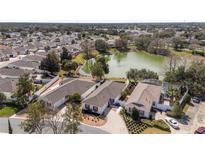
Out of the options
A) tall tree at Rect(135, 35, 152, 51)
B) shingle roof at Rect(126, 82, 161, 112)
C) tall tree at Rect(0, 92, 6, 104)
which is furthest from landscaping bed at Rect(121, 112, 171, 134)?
tall tree at Rect(135, 35, 152, 51)

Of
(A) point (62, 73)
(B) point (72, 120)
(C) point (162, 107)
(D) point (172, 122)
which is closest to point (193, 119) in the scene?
(D) point (172, 122)

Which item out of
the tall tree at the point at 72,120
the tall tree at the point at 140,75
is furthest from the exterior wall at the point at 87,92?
the tall tree at the point at 72,120

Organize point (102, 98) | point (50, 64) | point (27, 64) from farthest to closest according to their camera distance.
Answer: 1. point (27, 64)
2. point (50, 64)
3. point (102, 98)

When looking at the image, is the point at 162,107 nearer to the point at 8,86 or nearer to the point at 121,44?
the point at 8,86

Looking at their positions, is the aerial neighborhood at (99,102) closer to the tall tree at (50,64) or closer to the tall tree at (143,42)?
the tall tree at (50,64)
